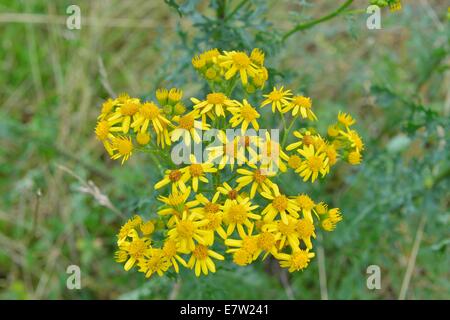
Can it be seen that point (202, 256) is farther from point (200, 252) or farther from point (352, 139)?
point (352, 139)

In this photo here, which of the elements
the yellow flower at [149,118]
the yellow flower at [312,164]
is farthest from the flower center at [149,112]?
the yellow flower at [312,164]

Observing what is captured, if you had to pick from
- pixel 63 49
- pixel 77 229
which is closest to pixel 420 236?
pixel 77 229

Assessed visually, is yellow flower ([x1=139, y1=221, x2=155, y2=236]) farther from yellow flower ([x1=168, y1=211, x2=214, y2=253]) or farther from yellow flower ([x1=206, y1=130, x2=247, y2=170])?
yellow flower ([x1=206, y1=130, x2=247, y2=170])

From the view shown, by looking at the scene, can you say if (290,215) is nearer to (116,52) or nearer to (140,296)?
(140,296)

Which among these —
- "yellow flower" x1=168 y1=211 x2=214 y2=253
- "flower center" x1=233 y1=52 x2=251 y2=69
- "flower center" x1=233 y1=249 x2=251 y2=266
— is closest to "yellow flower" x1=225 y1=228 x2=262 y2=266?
"flower center" x1=233 y1=249 x2=251 y2=266

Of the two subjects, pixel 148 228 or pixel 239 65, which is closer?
pixel 148 228

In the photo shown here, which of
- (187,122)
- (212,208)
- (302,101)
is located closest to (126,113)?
(187,122)
